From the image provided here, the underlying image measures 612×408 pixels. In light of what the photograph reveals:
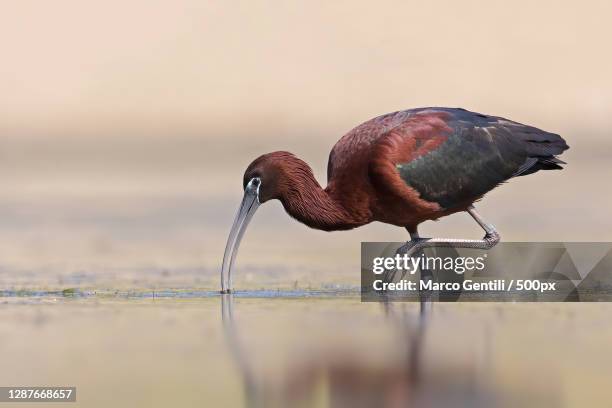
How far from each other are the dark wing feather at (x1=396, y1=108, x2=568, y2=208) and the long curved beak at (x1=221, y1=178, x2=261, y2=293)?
1.44 m

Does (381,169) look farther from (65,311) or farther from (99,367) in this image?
(99,367)

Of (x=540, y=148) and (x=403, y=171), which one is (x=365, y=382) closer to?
(x=403, y=171)

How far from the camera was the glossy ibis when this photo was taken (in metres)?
13.0

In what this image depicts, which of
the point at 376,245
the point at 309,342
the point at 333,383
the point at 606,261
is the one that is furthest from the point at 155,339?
the point at 606,261

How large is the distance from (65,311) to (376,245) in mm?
3750

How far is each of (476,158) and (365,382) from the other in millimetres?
5307

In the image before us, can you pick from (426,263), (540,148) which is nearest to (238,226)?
(426,263)

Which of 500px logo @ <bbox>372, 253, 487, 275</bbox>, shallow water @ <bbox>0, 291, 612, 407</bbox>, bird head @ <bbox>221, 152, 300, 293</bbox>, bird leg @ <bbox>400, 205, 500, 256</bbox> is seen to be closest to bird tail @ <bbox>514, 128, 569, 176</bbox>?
bird leg @ <bbox>400, 205, 500, 256</bbox>

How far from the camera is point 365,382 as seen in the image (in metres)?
8.85

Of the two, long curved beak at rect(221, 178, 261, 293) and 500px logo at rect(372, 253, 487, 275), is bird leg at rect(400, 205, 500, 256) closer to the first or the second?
500px logo at rect(372, 253, 487, 275)

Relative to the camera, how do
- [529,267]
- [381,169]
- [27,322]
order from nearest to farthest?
[27,322]
[381,169]
[529,267]

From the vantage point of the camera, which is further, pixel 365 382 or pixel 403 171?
pixel 403 171

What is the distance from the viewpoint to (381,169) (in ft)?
42.4

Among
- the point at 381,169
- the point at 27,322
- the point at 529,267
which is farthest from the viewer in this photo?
the point at 529,267
